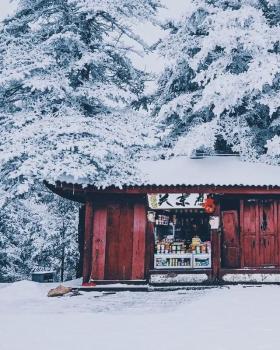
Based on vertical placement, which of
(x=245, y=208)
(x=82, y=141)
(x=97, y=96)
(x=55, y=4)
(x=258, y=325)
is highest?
(x=55, y=4)

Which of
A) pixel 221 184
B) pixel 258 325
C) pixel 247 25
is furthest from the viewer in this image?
pixel 247 25

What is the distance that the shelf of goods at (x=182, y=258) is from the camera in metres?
13.6

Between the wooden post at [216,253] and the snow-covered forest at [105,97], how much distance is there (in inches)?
124

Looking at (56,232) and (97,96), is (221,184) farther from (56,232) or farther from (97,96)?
(56,232)

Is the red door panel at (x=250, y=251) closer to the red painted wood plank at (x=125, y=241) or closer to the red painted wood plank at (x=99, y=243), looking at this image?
the red painted wood plank at (x=125, y=241)

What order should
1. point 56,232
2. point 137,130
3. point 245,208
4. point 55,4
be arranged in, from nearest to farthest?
point 245,208 < point 137,130 < point 55,4 < point 56,232

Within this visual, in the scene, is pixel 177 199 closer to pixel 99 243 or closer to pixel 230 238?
pixel 230 238

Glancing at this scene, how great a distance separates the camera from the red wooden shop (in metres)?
13.1

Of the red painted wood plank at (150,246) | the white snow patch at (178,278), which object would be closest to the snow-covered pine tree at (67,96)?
the red painted wood plank at (150,246)

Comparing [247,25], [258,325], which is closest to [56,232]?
[247,25]

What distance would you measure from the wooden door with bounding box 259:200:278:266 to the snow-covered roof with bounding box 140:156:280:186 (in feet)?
3.39

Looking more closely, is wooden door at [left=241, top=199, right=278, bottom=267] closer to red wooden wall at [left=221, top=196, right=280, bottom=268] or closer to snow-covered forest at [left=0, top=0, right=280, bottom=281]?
red wooden wall at [left=221, top=196, right=280, bottom=268]

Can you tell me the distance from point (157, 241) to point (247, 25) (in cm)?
1008

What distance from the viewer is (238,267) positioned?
551 inches
